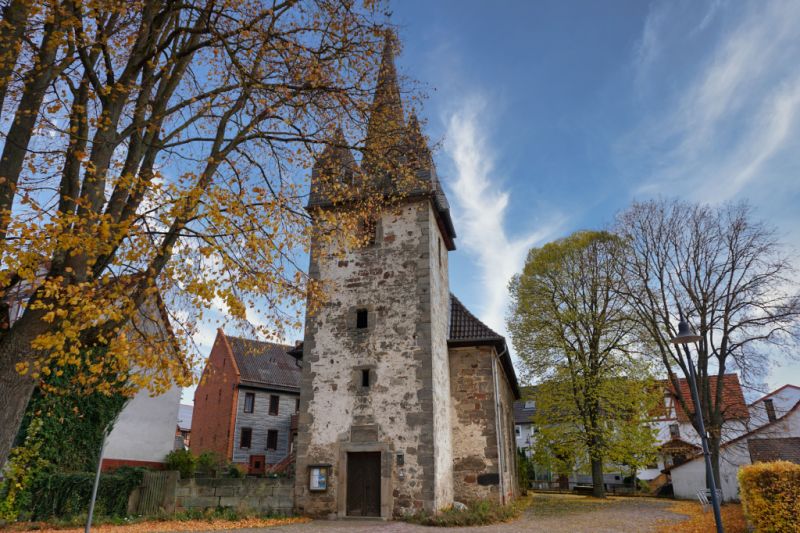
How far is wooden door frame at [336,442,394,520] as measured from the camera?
13.6 m

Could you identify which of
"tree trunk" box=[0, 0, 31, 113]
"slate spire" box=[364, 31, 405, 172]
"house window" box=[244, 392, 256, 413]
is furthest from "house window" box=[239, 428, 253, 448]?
"tree trunk" box=[0, 0, 31, 113]

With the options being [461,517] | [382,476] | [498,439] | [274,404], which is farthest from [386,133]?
[274,404]

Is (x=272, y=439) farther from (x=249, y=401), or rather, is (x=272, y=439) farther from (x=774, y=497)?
(x=774, y=497)

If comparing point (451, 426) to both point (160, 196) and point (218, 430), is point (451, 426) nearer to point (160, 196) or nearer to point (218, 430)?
point (160, 196)

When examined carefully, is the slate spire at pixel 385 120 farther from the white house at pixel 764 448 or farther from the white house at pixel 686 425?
the white house at pixel 764 448

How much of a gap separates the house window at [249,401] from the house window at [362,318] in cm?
1784

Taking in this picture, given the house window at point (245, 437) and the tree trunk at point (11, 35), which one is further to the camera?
the house window at point (245, 437)

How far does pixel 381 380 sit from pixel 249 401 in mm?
18680

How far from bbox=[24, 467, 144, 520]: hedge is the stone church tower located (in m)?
4.51

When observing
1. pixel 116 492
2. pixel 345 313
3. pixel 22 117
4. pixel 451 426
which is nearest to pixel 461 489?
pixel 451 426

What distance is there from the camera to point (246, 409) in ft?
100

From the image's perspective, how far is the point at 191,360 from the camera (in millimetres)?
7188

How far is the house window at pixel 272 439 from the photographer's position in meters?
31.1

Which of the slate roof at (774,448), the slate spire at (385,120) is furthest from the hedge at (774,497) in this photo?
the slate roof at (774,448)
